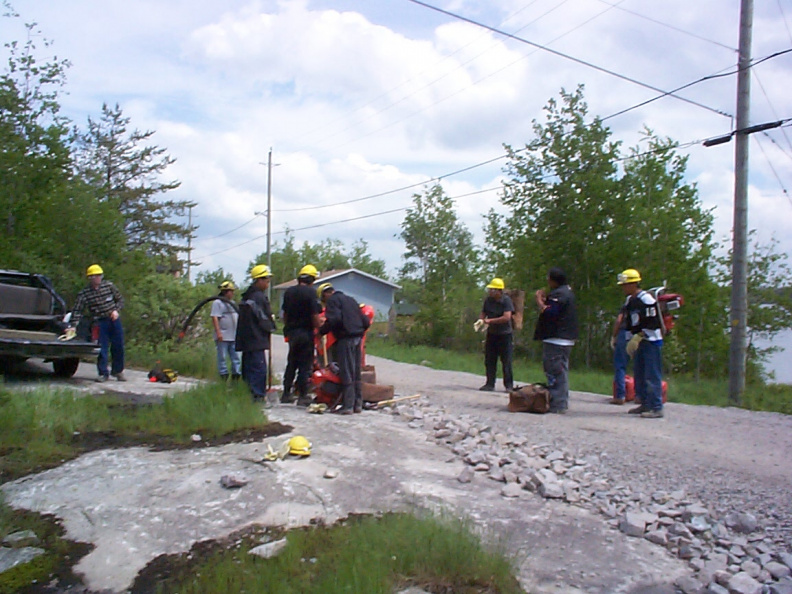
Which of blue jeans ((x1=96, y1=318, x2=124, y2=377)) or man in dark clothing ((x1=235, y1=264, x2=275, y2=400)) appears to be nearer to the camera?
man in dark clothing ((x1=235, y1=264, x2=275, y2=400))

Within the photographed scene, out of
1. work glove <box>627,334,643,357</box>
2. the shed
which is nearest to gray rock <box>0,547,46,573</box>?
work glove <box>627,334,643,357</box>

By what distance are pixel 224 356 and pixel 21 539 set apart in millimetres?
6652

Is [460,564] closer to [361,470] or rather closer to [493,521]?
[493,521]

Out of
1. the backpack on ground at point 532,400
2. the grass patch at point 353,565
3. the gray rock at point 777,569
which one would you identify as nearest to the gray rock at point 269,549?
the grass patch at point 353,565

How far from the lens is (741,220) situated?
1280 cm

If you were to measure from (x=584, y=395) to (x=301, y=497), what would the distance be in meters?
7.24

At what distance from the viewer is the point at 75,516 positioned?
5.03m

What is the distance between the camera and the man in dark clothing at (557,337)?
9.36m

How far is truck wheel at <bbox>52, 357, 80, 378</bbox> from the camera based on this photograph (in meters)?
11.0

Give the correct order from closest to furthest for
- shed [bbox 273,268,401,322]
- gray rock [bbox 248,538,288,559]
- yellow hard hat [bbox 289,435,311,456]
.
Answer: gray rock [bbox 248,538,288,559]
yellow hard hat [bbox 289,435,311,456]
shed [bbox 273,268,401,322]

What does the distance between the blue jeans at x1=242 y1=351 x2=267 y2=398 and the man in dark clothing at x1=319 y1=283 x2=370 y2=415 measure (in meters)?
0.83

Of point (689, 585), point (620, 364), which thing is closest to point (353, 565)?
point (689, 585)

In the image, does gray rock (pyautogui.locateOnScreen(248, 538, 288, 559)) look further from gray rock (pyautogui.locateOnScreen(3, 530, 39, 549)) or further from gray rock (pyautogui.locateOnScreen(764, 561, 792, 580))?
gray rock (pyautogui.locateOnScreen(764, 561, 792, 580))

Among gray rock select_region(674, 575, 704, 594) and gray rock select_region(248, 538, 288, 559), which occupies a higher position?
gray rock select_region(248, 538, 288, 559)
